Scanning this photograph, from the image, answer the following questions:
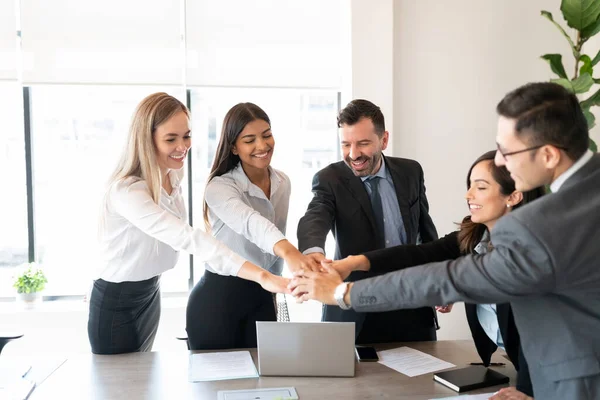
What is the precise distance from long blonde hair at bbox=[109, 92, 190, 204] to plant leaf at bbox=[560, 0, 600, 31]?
2522mm

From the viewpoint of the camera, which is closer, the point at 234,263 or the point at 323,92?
the point at 234,263

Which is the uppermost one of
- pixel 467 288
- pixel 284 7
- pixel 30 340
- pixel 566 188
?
pixel 284 7

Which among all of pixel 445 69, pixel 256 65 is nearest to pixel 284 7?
pixel 256 65

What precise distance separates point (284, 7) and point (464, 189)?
1.86 metres

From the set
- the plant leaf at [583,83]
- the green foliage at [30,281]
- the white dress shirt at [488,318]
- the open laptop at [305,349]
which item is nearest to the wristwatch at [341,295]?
the open laptop at [305,349]

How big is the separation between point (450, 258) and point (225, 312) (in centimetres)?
100

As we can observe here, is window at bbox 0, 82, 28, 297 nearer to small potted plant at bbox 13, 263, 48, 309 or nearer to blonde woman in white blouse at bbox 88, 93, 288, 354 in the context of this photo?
small potted plant at bbox 13, 263, 48, 309

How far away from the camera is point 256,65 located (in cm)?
435

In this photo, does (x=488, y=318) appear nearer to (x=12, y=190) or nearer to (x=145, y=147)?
(x=145, y=147)

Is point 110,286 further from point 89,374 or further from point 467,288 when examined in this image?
point 467,288

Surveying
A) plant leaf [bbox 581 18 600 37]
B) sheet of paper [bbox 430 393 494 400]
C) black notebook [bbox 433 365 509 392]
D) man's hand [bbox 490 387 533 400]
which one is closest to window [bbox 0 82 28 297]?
black notebook [bbox 433 365 509 392]

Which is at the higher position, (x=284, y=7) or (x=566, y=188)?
(x=284, y=7)

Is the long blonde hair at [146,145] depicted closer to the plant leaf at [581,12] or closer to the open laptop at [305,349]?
the open laptop at [305,349]

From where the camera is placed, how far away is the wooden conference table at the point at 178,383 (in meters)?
1.99
